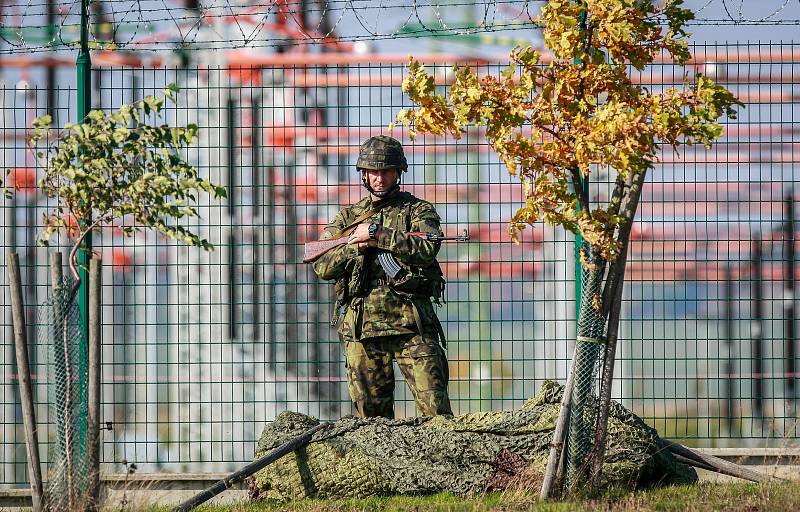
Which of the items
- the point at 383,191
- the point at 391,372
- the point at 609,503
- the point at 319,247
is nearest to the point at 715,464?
the point at 609,503

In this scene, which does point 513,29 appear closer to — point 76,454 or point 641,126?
point 641,126

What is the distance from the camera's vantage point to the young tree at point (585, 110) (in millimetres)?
5344

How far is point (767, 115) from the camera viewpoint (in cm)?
739

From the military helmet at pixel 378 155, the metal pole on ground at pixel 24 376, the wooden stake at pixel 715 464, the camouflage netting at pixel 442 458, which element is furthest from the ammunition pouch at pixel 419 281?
the metal pole on ground at pixel 24 376

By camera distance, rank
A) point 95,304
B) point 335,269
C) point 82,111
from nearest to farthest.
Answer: point 95,304
point 335,269
point 82,111

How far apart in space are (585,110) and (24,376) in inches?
116

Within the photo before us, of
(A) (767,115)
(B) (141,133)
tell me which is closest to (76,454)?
(B) (141,133)

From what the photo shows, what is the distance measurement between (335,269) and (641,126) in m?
2.14

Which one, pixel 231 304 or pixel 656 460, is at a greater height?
pixel 231 304

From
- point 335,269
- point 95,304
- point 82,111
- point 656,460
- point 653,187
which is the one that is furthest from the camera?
point 653,187

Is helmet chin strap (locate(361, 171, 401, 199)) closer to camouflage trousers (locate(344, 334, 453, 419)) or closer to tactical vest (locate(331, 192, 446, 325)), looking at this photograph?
tactical vest (locate(331, 192, 446, 325))

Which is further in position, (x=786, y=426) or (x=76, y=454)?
(x=786, y=426)

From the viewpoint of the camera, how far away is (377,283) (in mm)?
6586

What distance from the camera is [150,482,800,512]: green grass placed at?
5.33m
